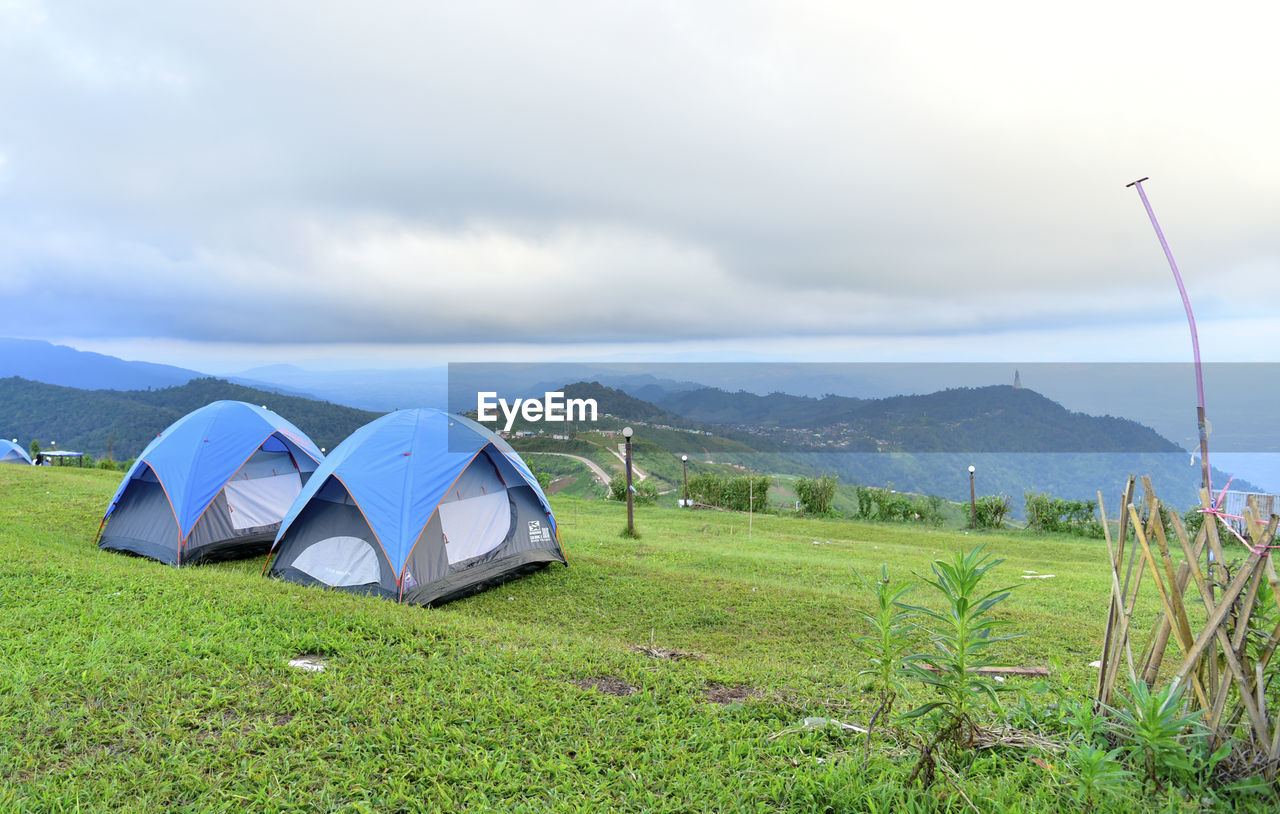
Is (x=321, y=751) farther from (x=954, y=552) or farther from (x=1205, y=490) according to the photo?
(x=1205, y=490)

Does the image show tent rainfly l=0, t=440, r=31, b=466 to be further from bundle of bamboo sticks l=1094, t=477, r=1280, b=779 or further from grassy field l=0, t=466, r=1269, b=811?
bundle of bamboo sticks l=1094, t=477, r=1280, b=779

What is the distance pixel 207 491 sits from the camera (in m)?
8.54

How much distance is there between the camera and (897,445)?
2302 inches

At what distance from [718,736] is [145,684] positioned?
3554mm

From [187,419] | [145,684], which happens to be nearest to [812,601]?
[145,684]

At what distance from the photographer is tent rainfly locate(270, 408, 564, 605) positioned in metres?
6.86

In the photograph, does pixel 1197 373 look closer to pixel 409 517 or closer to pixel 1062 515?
pixel 409 517

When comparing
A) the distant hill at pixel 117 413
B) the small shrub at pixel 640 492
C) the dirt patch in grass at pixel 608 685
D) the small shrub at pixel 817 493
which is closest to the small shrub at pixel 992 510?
the small shrub at pixel 817 493

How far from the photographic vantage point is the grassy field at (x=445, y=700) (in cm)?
290

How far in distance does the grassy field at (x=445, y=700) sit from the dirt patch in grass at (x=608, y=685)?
0.02m

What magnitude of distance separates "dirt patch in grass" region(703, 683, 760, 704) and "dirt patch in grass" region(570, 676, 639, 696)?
477 millimetres

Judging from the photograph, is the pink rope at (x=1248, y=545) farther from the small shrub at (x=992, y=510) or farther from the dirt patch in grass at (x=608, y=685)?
the small shrub at (x=992, y=510)

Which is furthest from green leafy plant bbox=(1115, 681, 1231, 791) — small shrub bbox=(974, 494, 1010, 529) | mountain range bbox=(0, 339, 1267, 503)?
mountain range bbox=(0, 339, 1267, 503)

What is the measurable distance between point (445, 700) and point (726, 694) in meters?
1.75
